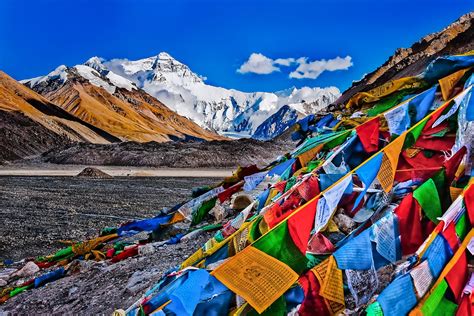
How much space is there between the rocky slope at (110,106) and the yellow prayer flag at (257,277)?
100746mm

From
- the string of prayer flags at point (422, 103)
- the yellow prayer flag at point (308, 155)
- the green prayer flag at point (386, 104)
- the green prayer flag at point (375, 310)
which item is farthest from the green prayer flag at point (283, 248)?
the green prayer flag at point (386, 104)

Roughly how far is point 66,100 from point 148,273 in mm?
132021

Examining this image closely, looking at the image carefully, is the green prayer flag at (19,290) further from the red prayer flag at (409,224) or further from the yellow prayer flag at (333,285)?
the red prayer flag at (409,224)

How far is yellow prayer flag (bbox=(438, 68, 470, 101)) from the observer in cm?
503

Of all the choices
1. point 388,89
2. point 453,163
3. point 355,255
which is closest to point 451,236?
point 355,255

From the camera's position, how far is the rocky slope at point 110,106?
115 meters

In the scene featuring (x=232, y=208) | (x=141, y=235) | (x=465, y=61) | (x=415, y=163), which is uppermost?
(x=465, y=61)

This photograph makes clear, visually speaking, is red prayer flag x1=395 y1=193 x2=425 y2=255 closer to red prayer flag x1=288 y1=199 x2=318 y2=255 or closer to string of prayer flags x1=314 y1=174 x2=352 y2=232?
string of prayer flags x1=314 y1=174 x2=352 y2=232

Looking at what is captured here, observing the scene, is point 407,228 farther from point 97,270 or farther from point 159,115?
point 159,115

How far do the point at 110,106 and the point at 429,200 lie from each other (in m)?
142

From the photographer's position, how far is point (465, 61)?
5.22 m

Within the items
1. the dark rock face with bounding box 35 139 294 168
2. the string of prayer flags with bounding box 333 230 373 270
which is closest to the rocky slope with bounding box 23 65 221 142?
the dark rock face with bounding box 35 139 294 168

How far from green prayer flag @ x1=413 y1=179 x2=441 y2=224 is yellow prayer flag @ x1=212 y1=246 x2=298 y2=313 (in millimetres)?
1352

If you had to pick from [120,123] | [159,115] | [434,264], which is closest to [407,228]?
[434,264]
